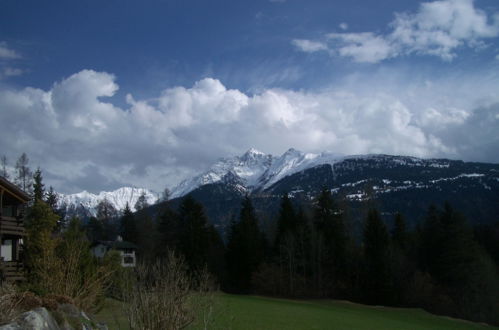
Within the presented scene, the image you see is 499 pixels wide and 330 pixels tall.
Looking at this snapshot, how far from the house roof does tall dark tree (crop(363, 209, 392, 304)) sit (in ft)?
122

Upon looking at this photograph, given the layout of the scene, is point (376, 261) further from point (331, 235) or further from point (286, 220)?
point (286, 220)

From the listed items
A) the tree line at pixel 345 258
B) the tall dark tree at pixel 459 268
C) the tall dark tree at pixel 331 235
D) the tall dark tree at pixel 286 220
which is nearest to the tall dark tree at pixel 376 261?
the tree line at pixel 345 258

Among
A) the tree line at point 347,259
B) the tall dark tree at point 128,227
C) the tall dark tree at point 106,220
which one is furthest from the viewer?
the tall dark tree at point 106,220

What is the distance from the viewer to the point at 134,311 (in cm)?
735

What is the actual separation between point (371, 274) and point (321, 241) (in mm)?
6807

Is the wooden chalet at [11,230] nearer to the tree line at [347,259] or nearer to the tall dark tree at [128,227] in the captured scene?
the tree line at [347,259]

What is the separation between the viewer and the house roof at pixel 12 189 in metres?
28.1

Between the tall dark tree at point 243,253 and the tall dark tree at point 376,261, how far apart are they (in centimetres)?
1354

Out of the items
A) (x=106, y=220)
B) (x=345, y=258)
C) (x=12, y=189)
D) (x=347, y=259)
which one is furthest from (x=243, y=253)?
(x=106, y=220)

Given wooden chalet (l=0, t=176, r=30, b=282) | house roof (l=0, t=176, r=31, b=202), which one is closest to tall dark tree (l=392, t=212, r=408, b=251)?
wooden chalet (l=0, t=176, r=30, b=282)

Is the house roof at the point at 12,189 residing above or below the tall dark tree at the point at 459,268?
above

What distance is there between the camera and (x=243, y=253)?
56562 mm

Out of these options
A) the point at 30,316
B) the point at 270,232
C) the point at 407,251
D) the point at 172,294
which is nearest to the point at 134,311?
the point at 172,294

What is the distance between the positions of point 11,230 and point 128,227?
158 feet
